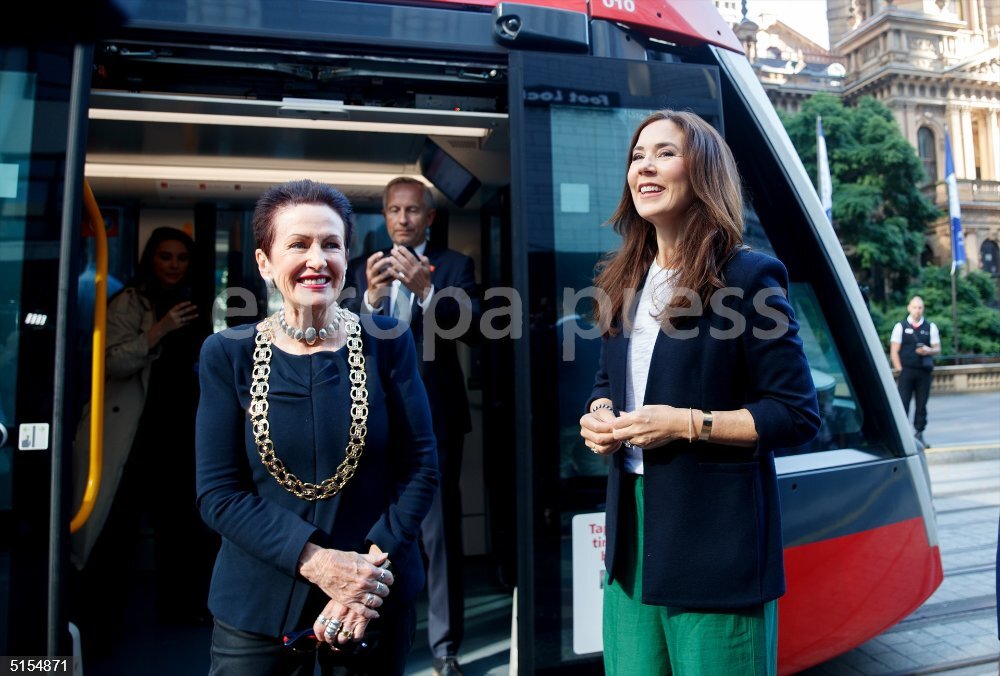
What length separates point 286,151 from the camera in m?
4.11

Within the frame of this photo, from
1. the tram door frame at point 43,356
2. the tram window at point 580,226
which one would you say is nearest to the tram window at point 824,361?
the tram window at point 580,226

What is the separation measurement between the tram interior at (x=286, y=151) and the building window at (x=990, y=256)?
169ft

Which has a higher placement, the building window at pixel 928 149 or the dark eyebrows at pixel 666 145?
the building window at pixel 928 149

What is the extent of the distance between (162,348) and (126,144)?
43.9 inches

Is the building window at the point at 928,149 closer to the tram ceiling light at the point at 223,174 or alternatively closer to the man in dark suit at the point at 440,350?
the tram ceiling light at the point at 223,174

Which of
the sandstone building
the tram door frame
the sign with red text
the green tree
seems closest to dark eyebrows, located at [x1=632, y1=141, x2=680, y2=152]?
the sign with red text

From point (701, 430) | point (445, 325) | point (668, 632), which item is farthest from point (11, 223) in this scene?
point (668, 632)

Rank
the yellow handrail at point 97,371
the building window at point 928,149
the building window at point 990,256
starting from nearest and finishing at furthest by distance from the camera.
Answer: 1. the yellow handrail at point 97,371
2. the building window at point 990,256
3. the building window at point 928,149

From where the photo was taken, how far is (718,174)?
169cm

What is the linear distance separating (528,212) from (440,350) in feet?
3.15

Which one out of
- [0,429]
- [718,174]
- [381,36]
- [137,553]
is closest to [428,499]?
[718,174]

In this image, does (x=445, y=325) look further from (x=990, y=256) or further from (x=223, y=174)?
(x=990, y=256)

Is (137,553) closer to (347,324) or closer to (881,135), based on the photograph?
(347,324)

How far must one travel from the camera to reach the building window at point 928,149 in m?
47.7
